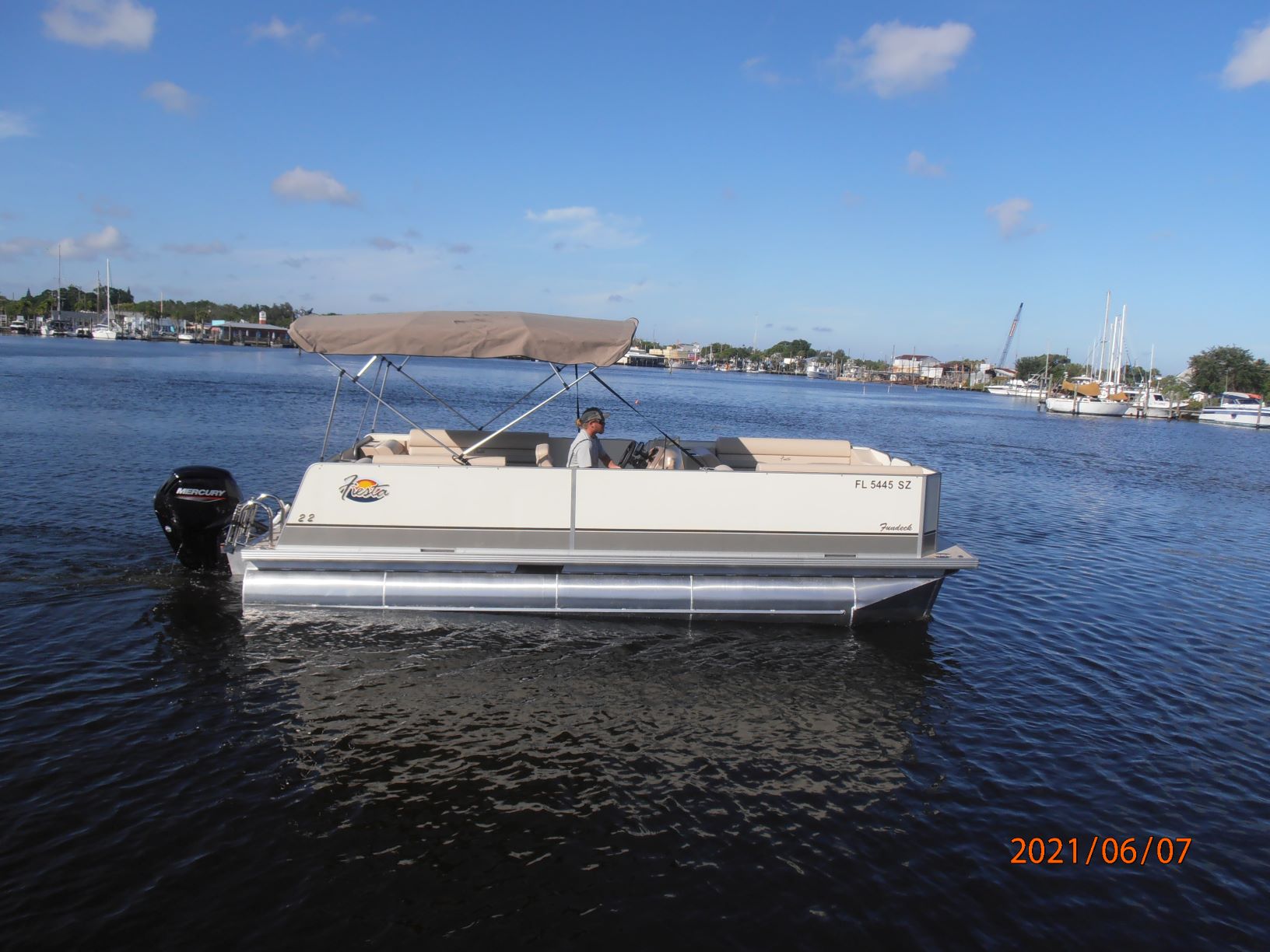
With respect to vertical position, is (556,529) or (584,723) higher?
(556,529)

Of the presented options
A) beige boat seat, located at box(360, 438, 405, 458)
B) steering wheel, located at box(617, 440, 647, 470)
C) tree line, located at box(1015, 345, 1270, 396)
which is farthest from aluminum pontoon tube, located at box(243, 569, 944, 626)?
tree line, located at box(1015, 345, 1270, 396)

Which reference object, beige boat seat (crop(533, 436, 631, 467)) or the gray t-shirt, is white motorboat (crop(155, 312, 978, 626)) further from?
beige boat seat (crop(533, 436, 631, 467))

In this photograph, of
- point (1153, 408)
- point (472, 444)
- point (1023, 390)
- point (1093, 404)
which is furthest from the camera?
point (1023, 390)

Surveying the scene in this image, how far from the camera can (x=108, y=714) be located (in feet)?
22.2

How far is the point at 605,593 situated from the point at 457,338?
3.20m

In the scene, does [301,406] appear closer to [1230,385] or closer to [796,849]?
[796,849]

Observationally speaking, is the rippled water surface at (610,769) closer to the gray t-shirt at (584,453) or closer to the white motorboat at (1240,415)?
the gray t-shirt at (584,453)

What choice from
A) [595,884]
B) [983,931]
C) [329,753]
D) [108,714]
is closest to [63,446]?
[108,714]

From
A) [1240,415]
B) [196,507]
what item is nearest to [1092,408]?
[1240,415]

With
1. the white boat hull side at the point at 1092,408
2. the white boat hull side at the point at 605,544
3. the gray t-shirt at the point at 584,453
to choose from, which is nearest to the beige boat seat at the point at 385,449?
the white boat hull side at the point at 605,544

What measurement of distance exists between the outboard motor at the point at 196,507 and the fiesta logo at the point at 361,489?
160 cm

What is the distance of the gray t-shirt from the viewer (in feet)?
30.7

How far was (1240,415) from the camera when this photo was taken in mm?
66750

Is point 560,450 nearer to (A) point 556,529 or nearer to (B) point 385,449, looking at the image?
(A) point 556,529
